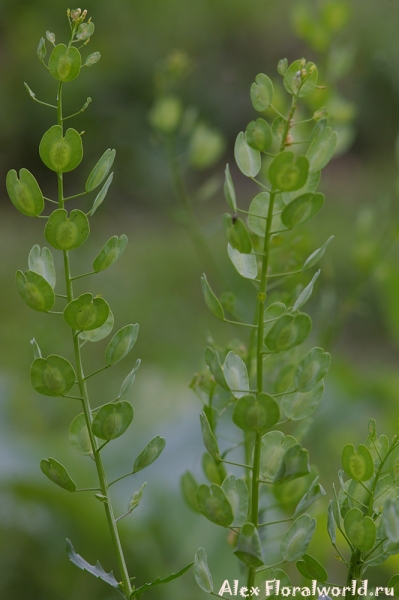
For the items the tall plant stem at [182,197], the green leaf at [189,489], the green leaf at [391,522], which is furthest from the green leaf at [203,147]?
the green leaf at [391,522]

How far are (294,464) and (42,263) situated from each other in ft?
0.26

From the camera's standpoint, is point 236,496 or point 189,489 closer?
point 236,496

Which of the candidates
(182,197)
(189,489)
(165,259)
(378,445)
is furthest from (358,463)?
(165,259)

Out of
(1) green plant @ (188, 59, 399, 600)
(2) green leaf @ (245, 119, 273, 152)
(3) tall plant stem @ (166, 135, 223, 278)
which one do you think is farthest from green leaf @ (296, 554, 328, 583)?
(3) tall plant stem @ (166, 135, 223, 278)

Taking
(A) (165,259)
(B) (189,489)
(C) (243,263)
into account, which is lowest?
(A) (165,259)

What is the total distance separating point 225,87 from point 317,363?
5.18 feet

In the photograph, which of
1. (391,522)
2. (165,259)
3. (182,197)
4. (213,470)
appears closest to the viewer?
(391,522)

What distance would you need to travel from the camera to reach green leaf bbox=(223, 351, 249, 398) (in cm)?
16

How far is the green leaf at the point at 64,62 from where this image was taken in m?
0.16

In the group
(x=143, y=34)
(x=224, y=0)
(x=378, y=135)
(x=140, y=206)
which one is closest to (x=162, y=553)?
(x=140, y=206)

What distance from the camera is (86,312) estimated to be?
0.16 meters

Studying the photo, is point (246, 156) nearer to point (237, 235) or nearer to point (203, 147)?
point (237, 235)

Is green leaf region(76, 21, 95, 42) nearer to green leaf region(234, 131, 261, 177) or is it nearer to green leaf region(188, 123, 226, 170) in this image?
green leaf region(234, 131, 261, 177)

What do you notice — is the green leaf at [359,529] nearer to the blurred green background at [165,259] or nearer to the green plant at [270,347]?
the green plant at [270,347]
